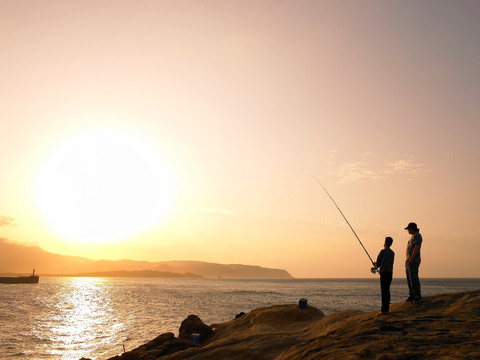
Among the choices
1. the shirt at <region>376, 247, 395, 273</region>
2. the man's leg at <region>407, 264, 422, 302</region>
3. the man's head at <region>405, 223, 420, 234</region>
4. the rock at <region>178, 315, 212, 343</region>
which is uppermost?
the man's head at <region>405, 223, 420, 234</region>

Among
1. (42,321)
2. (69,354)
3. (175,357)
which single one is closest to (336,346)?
(175,357)

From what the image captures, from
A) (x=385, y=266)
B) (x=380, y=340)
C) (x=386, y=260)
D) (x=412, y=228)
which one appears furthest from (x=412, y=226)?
(x=380, y=340)

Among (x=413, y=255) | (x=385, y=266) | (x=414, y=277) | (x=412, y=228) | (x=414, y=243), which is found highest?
(x=412, y=228)

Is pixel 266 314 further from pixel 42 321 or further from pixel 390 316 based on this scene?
pixel 42 321

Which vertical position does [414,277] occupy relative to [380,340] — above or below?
above

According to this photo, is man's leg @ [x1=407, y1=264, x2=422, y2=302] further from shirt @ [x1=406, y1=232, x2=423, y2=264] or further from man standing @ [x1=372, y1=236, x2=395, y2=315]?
man standing @ [x1=372, y1=236, x2=395, y2=315]

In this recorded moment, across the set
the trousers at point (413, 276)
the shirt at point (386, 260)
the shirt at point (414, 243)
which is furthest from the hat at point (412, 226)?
the trousers at point (413, 276)

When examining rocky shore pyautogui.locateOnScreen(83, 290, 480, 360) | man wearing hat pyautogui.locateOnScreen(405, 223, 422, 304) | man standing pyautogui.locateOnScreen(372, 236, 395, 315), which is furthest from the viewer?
man standing pyautogui.locateOnScreen(372, 236, 395, 315)

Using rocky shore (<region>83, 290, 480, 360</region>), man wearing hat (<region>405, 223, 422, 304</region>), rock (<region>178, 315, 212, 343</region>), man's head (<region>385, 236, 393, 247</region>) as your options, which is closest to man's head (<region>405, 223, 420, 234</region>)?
man wearing hat (<region>405, 223, 422, 304</region>)

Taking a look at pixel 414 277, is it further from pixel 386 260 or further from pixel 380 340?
pixel 380 340

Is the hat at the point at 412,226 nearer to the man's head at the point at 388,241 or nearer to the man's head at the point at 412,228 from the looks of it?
the man's head at the point at 412,228

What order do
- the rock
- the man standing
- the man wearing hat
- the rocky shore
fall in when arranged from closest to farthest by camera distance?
the rocky shore → the man wearing hat → the man standing → the rock

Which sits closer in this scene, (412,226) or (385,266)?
(412,226)

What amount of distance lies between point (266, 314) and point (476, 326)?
12483 millimetres
